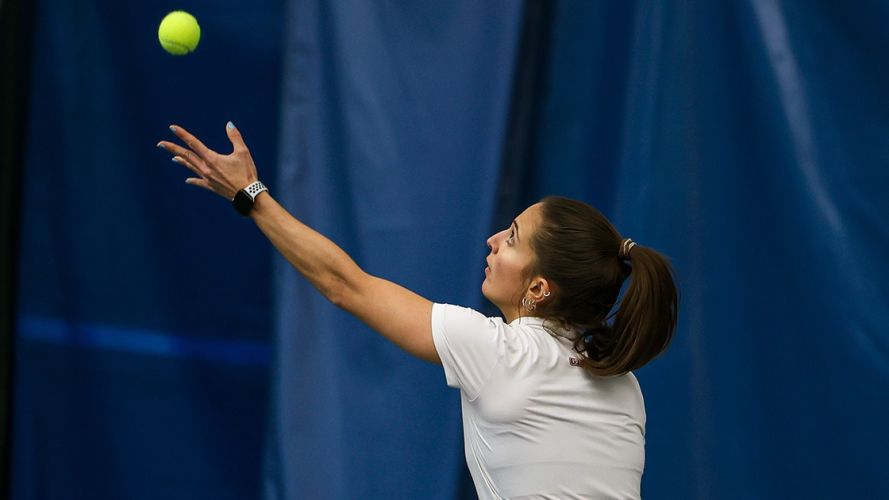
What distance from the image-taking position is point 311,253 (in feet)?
6.14

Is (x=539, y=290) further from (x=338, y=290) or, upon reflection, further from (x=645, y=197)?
(x=645, y=197)

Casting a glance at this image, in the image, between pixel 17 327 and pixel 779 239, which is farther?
pixel 17 327

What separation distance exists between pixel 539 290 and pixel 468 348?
0.59 ft

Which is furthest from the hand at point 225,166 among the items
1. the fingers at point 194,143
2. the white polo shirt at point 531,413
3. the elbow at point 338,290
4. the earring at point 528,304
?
the earring at point 528,304

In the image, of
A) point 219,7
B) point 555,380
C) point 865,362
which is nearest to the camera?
point 555,380

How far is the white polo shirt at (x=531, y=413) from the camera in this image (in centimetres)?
177

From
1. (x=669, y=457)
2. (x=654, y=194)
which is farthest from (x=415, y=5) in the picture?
(x=669, y=457)

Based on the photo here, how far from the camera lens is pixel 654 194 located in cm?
268

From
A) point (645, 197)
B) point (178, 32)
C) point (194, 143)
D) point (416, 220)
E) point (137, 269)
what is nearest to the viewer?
point (194, 143)

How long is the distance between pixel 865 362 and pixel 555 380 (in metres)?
1.03

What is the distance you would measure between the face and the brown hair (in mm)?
21

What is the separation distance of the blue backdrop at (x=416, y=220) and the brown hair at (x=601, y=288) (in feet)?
2.68

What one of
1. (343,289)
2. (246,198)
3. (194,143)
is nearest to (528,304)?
(343,289)

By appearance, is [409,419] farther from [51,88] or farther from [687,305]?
[51,88]
